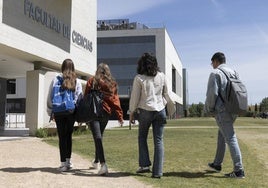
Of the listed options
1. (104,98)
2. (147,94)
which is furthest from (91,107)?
(147,94)

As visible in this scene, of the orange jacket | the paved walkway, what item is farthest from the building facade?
the orange jacket

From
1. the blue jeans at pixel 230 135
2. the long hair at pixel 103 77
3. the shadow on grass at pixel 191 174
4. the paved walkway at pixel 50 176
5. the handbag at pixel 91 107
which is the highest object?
the long hair at pixel 103 77

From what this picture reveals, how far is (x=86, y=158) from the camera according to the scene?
9820 mm

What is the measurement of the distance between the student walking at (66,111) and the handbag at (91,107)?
8.8 inches

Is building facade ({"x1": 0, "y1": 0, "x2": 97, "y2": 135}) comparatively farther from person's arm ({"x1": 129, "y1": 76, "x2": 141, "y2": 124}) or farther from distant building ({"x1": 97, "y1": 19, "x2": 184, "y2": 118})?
distant building ({"x1": 97, "y1": 19, "x2": 184, "y2": 118})

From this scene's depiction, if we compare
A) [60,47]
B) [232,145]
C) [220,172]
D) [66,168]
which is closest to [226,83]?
[232,145]

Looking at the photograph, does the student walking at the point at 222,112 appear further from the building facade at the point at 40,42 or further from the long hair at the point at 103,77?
the building facade at the point at 40,42

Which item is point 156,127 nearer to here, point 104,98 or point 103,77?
point 104,98

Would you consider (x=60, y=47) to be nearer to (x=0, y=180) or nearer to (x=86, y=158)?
(x=86, y=158)

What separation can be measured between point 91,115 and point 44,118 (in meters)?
12.5

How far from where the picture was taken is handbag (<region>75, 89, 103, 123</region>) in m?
7.31

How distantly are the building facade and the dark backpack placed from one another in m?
10.2

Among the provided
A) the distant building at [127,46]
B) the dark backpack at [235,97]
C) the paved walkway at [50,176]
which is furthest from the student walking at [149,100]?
the distant building at [127,46]

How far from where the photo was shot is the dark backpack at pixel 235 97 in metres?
7.16
